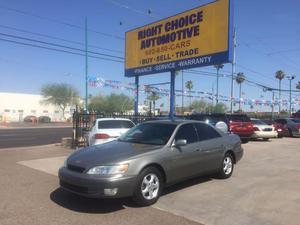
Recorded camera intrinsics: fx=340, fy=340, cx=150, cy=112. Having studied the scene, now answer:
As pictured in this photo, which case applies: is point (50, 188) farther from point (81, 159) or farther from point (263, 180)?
point (263, 180)

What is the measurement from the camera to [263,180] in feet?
27.5

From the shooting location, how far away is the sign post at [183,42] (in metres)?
14.6

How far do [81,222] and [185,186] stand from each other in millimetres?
3008

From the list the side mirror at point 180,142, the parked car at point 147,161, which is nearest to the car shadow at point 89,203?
the parked car at point 147,161

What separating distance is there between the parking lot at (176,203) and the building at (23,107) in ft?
224

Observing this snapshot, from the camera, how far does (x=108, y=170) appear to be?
18.8ft

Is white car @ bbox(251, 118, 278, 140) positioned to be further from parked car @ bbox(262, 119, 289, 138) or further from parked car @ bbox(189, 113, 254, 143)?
parked car @ bbox(262, 119, 289, 138)

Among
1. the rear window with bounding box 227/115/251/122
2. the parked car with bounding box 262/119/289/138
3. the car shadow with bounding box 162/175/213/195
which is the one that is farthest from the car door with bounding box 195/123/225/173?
the parked car with bounding box 262/119/289/138

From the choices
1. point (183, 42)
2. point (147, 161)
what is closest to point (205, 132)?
point (147, 161)

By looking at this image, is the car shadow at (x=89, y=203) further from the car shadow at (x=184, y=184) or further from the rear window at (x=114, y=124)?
the rear window at (x=114, y=124)

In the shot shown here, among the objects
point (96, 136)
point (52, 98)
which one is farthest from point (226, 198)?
point (52, 98)

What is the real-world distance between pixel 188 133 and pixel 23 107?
75.7 metres

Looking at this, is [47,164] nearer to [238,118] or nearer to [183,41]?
[183,41]

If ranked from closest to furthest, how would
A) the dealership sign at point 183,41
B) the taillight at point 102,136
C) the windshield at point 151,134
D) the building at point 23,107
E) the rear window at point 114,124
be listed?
the windshield at point 151,134 → the taillight at point 102,136 → the rear window at point 114,124 → the dealership sign at point 183,41 → the building at point 23,107
